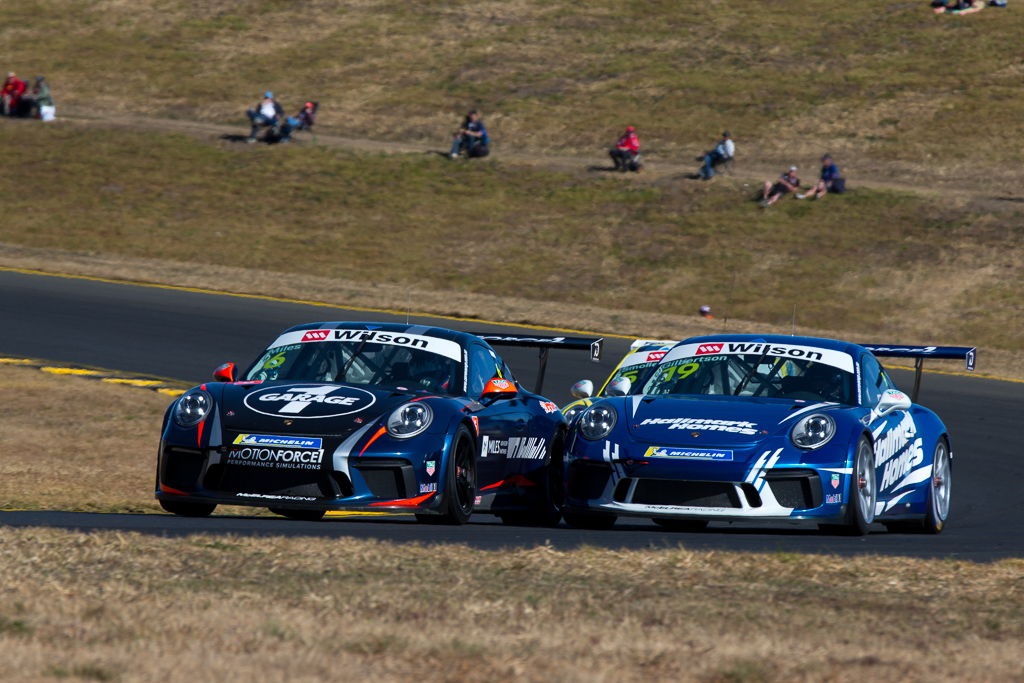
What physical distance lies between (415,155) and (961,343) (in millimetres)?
17856

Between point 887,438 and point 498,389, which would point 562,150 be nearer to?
point 498,389

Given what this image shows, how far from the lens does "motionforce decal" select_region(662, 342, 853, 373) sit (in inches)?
413

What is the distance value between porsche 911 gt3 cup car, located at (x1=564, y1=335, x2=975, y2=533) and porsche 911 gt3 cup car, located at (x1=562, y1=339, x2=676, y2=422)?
0.14 metres

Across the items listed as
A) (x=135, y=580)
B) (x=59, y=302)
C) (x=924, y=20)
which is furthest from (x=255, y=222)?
(x=135, y=580)

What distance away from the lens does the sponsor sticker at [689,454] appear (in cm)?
928

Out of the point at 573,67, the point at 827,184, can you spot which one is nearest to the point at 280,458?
the point at 827,184

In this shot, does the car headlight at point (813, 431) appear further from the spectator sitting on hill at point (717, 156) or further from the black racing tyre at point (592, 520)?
the spectator sitting on hill at point (717, 156)

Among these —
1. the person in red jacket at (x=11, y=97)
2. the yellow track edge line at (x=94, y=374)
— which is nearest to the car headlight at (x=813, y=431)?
the yellow track edge line at (x=94, y=374)

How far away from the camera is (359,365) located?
1059cm

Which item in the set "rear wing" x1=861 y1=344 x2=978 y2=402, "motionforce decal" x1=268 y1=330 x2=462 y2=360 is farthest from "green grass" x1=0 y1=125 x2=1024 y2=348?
"motionforce decal" x1=268 y1=330 x2=462 y2=360

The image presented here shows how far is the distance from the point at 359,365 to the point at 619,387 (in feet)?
5.64

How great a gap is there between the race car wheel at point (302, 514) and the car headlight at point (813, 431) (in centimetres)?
285

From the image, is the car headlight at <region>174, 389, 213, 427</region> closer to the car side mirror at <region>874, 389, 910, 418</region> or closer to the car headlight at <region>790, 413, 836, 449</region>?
the car headlight at <region>790, 413, 836, 449</region>

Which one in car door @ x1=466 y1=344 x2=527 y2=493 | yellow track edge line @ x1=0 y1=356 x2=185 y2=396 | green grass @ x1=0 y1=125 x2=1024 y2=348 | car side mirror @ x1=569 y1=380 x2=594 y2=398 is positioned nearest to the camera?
car door @ x1=466 y1=344 x2=527 y2=493
